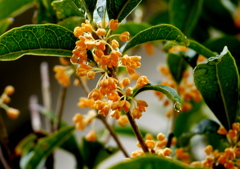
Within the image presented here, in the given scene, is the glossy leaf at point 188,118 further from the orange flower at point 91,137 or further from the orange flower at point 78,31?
the orange flower at point 78,31

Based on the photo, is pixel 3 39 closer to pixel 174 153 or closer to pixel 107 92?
pixel 107 92

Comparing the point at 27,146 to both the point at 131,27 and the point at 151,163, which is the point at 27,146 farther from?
the point at 151,163

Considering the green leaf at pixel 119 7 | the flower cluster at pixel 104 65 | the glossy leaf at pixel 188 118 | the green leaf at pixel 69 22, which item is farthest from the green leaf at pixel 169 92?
the glossy leaf at pixel 188 118

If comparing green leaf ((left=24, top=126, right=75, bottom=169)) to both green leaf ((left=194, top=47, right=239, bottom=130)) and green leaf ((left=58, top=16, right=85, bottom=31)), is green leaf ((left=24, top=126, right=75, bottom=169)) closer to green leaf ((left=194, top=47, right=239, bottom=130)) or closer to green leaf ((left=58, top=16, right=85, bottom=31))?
green leaf ((left=58, top=16, right=85, bottom=31))

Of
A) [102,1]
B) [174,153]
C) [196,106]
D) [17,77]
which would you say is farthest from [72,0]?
[17,77]

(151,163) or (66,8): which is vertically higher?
(66,8)

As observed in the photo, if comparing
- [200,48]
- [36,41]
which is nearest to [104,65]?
[36,41]
